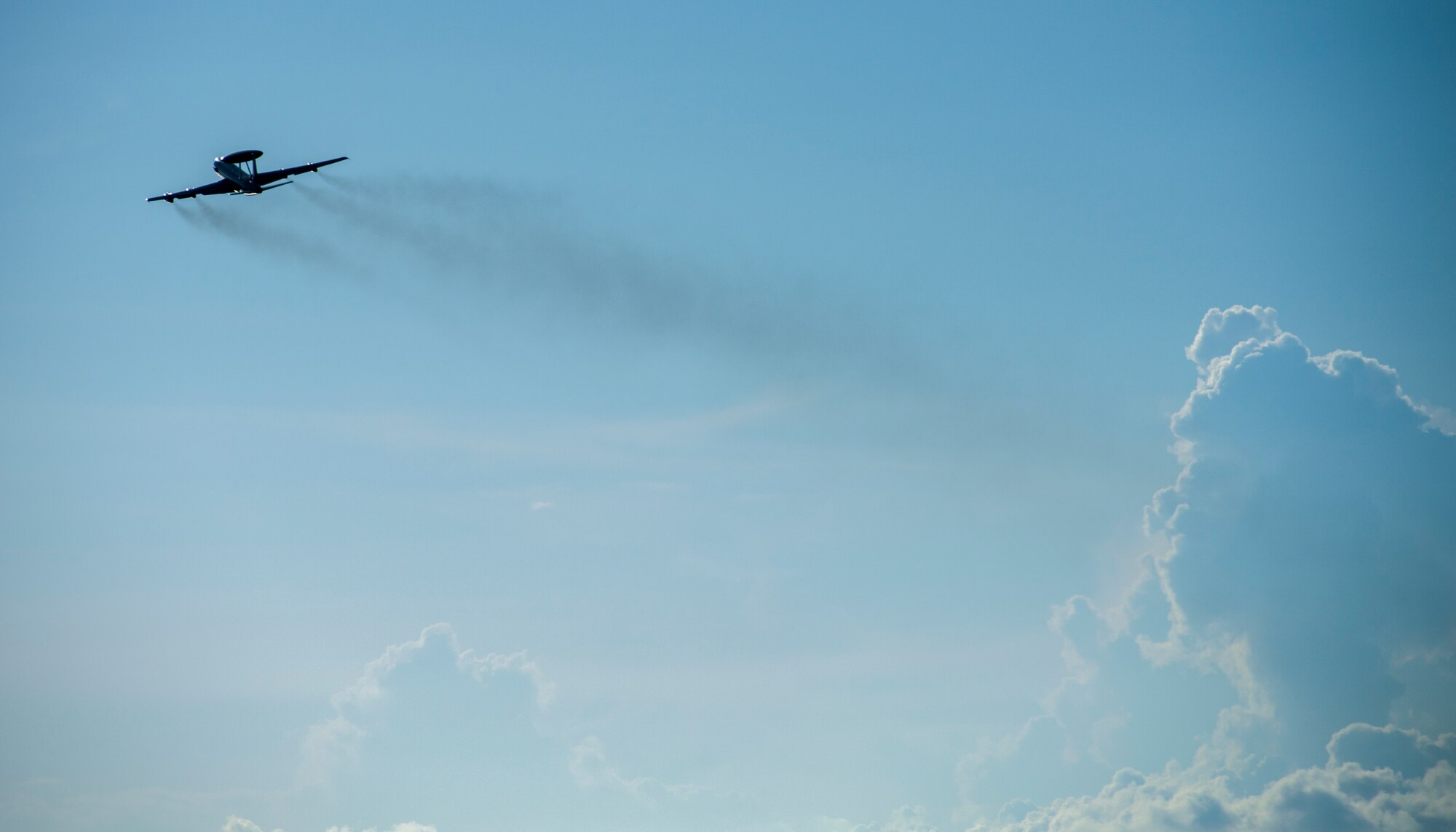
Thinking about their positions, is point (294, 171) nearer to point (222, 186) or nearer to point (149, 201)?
point (222, 186)

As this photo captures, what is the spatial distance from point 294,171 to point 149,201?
82.4ft

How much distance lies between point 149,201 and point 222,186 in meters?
12.9

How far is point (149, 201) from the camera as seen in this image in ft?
520

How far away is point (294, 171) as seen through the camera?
493 ft

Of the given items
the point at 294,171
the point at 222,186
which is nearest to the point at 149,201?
the point at 222,186

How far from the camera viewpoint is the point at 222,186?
154125mm
